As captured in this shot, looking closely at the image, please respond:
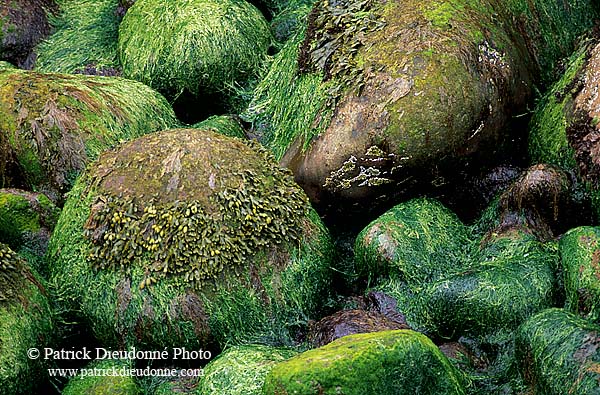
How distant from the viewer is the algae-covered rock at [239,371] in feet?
13.9

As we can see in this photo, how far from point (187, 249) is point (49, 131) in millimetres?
1919

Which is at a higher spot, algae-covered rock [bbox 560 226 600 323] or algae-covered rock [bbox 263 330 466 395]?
algae-covered rock [bbox 263 330 466 395]

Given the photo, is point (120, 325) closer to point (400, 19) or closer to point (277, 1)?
point (400, 19)

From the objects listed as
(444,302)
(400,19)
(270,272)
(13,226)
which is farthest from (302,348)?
(400,19)

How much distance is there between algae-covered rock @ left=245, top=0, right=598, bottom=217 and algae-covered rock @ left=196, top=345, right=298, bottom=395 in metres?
1.67

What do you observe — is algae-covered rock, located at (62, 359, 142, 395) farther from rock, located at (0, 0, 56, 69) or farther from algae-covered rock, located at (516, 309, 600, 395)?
rock, located at (0, 0, 56, 69)

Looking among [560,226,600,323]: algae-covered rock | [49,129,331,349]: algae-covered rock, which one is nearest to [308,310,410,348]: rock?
[49,129,331,349]: algae-covered rock

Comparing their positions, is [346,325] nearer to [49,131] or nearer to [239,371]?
[239,371]

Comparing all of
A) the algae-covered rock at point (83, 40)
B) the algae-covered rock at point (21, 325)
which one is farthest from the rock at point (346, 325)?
the algae-covered rock at point (83, 40)

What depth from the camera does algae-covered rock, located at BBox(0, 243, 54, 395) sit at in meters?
4.49

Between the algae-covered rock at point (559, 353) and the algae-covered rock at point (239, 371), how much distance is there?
1406 millimetres

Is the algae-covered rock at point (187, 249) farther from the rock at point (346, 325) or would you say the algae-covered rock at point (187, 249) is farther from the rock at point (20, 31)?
the rock at point (20, 31)

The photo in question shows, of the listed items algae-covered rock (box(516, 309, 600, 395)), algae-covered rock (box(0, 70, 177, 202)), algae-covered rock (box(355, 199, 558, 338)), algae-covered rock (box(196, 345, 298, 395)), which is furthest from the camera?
algae-covered rock (box(0, 70, 177, 202))

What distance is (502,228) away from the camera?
5395mm
